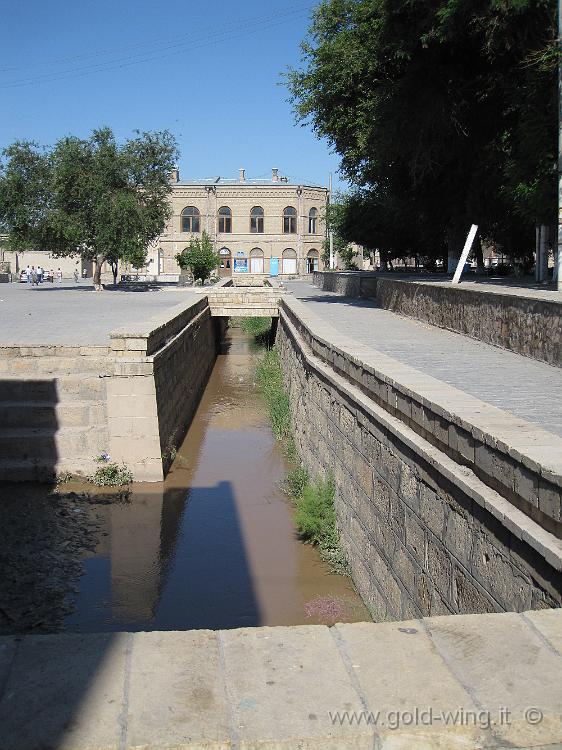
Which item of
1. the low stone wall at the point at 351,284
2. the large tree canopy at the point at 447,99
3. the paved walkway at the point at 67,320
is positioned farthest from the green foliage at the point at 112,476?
the low stone wall at the point at 351,284

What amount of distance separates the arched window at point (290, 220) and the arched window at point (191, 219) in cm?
743

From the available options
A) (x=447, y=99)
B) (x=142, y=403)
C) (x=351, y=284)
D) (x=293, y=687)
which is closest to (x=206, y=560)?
(x=142, y=403)

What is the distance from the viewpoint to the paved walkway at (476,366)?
692 centimetres

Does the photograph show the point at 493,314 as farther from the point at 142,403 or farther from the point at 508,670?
the point at 508,670

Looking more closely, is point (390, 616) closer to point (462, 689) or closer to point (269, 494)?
point (462, 689)

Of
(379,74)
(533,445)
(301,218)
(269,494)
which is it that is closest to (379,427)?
(533,445)

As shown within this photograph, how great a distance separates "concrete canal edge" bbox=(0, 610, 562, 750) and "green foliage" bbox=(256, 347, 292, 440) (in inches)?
510

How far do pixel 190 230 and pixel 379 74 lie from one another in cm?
5034

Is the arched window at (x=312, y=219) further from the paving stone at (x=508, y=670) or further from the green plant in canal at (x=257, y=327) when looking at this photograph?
the paving stone at (x=508, y=670)

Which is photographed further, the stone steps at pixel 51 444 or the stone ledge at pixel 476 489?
the stone steps at pixel 51 444

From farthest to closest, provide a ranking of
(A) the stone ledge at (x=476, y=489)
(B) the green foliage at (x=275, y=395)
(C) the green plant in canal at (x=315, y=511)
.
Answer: (B) the green foliage at (x=275, y=395) → (C) the green plant in canal at (x=315, y=511) → (A) the stone ledge at (x=476, y=489)

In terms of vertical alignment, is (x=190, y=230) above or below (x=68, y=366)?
above

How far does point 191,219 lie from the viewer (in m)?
68.4

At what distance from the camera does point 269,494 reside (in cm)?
1270
